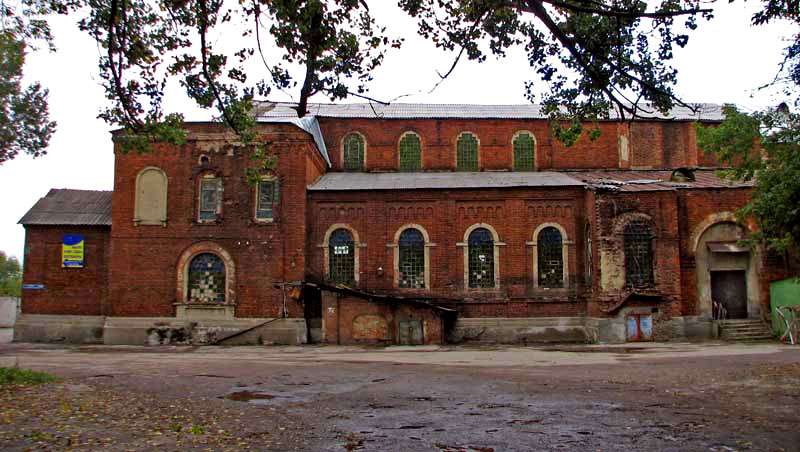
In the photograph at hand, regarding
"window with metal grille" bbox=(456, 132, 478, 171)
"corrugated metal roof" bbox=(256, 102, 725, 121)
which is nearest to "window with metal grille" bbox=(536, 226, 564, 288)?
"window with metal grille" bbox=(456, 132, 478, 171)

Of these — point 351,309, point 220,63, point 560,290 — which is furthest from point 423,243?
point 220,63

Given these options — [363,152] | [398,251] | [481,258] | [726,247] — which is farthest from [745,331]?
[363,152]

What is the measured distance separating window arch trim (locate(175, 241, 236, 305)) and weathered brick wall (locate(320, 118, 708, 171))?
7240 mm

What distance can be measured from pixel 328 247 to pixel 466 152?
8.22 meters

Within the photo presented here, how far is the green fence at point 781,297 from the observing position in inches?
860

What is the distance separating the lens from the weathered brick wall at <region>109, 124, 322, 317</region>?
24.4m

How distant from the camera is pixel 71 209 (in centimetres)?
2677

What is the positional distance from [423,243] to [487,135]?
6.96 m

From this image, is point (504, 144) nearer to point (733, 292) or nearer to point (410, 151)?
point (410, 151)

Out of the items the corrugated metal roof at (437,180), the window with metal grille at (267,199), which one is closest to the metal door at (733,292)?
the corrugated metal roof at (437,180)

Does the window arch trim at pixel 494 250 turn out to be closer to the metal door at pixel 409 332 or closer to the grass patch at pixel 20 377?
the metal door at pixel 409 332

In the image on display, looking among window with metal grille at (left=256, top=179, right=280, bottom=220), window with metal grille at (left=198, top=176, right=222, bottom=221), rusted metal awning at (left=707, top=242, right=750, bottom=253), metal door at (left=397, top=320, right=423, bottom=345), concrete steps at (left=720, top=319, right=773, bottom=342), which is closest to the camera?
concrete steps at (left=720, top=319, right=773, bottom=342)

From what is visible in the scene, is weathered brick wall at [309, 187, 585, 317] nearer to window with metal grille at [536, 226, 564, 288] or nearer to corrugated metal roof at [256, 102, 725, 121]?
window with metal grille at [536, 226, 564, 288]

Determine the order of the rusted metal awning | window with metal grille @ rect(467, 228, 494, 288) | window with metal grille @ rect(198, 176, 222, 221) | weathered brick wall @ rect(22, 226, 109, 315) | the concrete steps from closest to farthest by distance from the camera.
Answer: the concrete steps → the rusted metal awning → window with metal grille @ rect(198, 176, 222, 221) → window with metal grille @ rect(467, 228, 494, 288) → weathered brick wall @ rect(22, 226, 109, 315)
